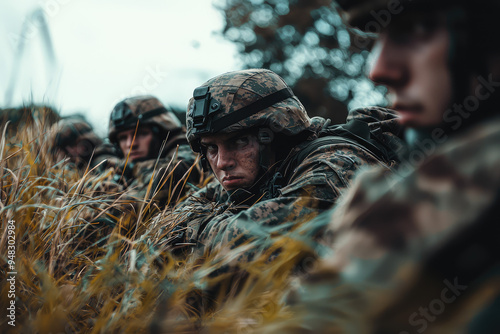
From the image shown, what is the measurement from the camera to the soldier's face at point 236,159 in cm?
276

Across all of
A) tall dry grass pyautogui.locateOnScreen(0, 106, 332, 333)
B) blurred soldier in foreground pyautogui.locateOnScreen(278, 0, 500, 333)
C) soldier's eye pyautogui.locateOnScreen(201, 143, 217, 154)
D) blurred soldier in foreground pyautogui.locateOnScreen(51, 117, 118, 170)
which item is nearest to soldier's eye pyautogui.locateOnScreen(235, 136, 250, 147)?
soldier's eye pyautogui.locateOnScreen(201, 143, 217, 154)

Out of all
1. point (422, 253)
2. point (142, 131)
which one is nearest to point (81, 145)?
point (142, 131)

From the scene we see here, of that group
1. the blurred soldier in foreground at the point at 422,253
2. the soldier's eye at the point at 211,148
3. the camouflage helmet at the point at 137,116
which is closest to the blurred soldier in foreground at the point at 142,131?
the camouflage helmet at the point at 137,116

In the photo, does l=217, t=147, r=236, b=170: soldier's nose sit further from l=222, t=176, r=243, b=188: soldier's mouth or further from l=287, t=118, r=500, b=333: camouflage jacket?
l=287, t=118, r=500, b=333: camouflage jacket

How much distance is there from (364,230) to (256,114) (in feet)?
6.63

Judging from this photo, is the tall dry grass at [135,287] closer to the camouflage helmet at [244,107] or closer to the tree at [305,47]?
the camouflage helmet at [244,107]

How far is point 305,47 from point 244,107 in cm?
1424

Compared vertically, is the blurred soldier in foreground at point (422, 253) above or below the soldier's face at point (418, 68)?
below

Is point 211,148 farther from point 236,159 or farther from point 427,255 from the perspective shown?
point 427,255

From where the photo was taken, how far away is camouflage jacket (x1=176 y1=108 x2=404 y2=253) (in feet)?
6.44

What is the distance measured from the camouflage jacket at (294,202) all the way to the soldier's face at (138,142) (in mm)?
2357

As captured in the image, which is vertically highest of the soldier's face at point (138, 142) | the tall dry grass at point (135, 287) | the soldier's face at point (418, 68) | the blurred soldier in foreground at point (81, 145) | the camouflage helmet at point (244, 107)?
the soldier's face at point (418, 68)

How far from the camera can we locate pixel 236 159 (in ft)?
9.13

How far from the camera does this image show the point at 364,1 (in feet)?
4.09
